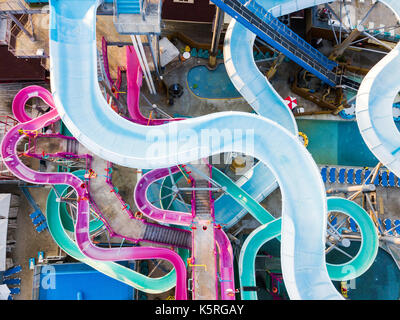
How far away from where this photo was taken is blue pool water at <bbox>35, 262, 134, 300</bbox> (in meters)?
25.1

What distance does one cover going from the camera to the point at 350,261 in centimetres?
2288

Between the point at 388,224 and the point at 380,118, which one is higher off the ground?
the point at 380,118

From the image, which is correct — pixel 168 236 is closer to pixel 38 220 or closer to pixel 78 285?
pixel 78 285

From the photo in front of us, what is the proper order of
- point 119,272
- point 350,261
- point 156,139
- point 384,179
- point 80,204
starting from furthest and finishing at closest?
1. point 384,179
2. point 119,272
3. point 350,261
4. point 80,204
5. point 156,139

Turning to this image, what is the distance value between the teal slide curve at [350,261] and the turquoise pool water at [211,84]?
15.1 meters

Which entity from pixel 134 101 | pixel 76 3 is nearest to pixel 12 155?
pixel 134 101

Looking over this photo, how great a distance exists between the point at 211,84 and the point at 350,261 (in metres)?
21.8

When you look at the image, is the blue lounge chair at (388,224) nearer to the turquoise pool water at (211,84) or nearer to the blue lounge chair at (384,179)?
the blue lounge chair at (384,179)

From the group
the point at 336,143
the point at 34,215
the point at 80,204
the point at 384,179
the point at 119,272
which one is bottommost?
the point at 119,272

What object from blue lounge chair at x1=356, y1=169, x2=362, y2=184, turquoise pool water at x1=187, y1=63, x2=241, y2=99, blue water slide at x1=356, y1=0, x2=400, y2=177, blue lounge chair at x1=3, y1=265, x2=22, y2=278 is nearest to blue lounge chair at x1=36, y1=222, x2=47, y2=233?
blue lounge chair at x1=3, y1=265, x2=22, y2=278

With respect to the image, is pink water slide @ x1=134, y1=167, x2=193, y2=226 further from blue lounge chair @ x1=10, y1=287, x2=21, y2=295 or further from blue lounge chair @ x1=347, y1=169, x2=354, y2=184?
blue lounge chair @ x1=347, y1=169, x2=354, y2=184

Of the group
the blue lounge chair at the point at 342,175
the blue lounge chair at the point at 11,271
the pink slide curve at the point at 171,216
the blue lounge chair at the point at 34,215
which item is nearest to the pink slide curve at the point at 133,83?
the pink slide curve at the point at 171,216

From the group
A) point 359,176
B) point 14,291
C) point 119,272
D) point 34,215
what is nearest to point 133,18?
point 119,272
